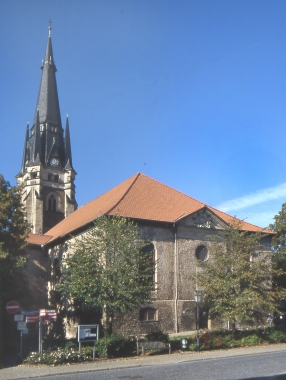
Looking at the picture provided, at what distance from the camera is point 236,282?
28.0 metres

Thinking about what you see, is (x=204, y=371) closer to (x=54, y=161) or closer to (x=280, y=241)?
(x=280, y=241)

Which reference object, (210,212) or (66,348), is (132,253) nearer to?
(66,348)

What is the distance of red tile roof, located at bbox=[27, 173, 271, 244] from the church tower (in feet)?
61.3

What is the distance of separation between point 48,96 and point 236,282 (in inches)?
1734

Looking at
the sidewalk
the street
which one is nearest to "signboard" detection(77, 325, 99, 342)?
the sidewalk

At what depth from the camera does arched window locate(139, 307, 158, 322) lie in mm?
31484

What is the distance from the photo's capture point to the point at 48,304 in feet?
128

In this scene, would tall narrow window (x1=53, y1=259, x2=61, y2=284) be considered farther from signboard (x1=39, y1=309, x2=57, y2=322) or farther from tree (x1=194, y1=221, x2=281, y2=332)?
signboard (x1=39, y1=309, x2=57, y2=322)

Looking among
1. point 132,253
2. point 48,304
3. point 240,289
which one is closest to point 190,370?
point 132,253

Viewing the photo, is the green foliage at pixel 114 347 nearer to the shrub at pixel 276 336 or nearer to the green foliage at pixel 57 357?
the green foliage at pixel 57 357

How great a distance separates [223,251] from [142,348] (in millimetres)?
8749

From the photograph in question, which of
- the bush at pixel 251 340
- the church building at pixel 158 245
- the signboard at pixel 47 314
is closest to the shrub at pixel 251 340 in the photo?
the bush at pixel 251 340

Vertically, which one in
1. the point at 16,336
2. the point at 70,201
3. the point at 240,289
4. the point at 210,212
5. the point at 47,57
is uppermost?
the point at 47,57

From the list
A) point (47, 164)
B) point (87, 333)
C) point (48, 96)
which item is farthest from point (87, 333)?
point (48, 96)
